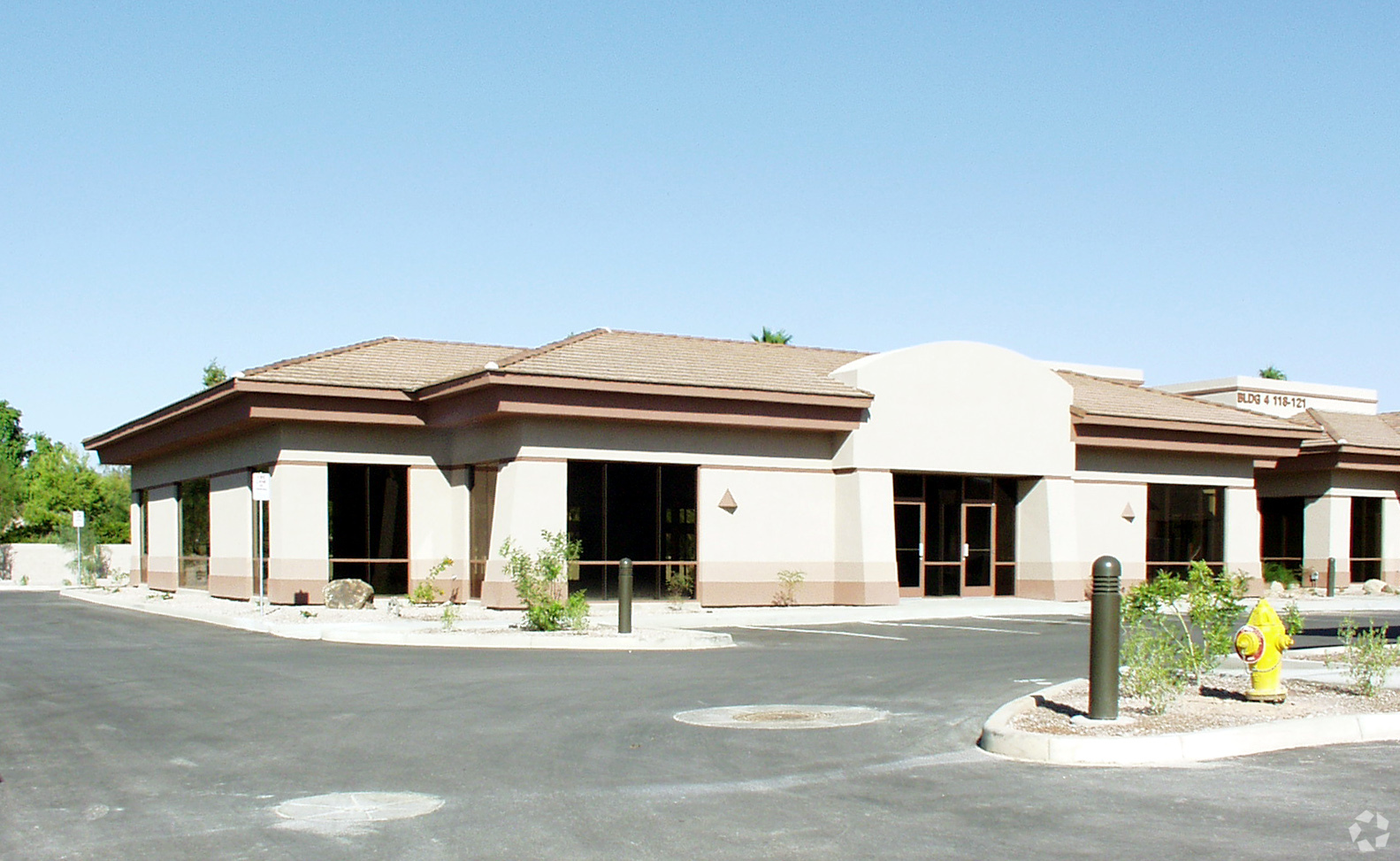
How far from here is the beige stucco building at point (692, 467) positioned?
2728 cm

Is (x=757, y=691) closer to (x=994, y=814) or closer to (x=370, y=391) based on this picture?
(x=994, y=814)

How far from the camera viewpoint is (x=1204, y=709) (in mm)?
11359

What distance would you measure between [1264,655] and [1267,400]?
3566cm

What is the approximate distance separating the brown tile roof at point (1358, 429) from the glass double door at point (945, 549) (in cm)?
1242

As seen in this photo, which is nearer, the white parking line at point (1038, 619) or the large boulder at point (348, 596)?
the white parking line at point (1038, 619)

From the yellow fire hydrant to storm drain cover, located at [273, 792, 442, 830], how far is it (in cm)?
708

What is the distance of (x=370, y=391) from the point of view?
28047 mm

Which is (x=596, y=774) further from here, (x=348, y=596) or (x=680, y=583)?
(x=680, y=583)

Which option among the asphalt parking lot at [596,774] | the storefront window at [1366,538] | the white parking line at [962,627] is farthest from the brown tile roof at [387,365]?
the storefront window at [1366,538]

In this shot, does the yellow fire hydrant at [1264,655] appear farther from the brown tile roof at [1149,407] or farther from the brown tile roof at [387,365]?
the brown tile roof at [1149,407]

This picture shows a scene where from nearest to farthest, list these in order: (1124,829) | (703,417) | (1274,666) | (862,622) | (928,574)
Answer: (1124,829) → (1274,666) → (862,622) → (703,417) → (928,574)

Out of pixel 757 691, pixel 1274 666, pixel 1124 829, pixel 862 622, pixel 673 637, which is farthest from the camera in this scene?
pixel 862 622

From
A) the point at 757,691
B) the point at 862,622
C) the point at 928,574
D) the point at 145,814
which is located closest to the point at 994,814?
the point at 145,814

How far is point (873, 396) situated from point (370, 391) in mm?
10705
